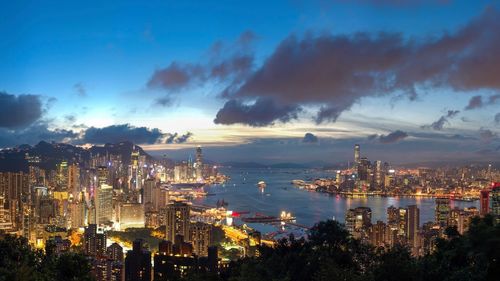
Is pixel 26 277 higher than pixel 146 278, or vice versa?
pixel 26 277

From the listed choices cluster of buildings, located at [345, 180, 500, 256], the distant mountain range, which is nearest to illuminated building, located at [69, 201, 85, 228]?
the distant mountain range

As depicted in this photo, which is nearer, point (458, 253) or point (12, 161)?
point (458, 253)

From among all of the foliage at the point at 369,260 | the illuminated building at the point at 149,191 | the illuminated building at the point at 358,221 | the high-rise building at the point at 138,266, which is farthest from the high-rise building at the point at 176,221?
the foliage at the point at 369,260

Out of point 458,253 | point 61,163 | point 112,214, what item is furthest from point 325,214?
point 458,253

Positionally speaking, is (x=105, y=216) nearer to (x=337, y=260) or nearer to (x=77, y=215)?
(x=77, y=215)

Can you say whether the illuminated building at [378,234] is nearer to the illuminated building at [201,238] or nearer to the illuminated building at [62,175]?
the illuminated building at [201,238]

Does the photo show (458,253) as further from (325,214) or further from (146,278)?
(325,214)
